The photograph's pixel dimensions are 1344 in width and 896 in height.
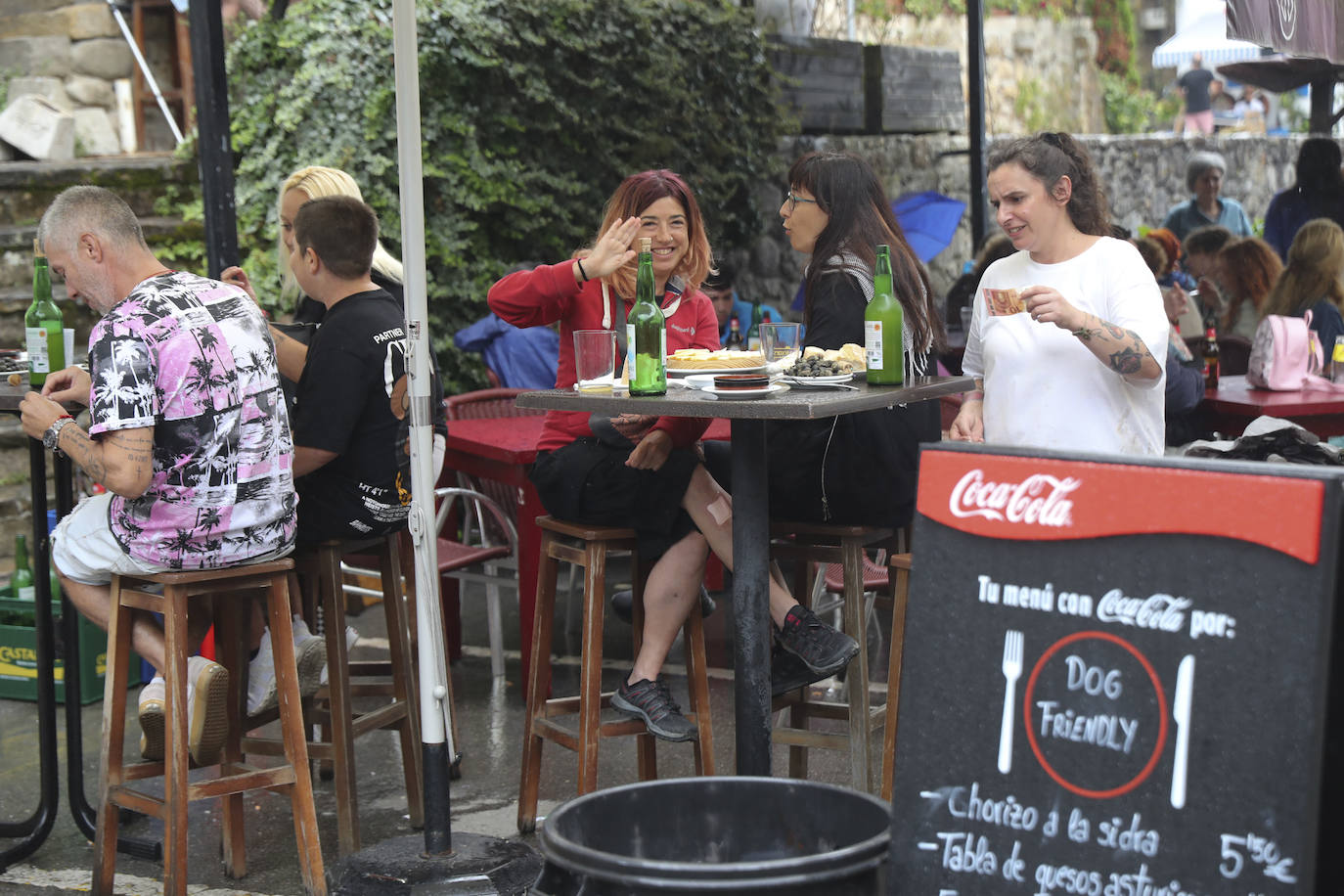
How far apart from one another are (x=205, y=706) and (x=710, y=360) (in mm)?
1411

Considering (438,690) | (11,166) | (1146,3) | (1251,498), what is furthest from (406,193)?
(1146,3)

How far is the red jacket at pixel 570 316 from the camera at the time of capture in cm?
356

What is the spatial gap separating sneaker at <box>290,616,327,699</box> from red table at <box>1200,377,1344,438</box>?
2.99 meters

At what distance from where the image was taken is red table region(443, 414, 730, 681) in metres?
4.71

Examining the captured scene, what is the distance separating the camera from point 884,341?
3.01m

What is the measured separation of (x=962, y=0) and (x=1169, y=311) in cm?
973

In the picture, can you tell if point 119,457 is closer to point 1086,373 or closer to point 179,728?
point 179,728

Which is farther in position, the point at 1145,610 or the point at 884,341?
the point at 884,341

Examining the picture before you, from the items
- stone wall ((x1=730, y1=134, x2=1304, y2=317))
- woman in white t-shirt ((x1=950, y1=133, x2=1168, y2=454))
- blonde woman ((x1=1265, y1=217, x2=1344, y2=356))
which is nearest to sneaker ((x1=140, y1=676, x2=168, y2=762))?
woman in white t-shirt ((x1=950, y1=133, x2=1168, y2=454))

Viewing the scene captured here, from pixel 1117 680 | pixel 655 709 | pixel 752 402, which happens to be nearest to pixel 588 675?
pixel 655 709

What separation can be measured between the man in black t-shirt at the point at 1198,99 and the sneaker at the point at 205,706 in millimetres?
18348

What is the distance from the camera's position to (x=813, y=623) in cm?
349

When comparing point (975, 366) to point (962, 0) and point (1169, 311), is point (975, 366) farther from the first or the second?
point (962, 0)

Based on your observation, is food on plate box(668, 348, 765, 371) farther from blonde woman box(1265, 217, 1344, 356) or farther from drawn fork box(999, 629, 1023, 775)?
blonde woman box(1265, 217, 1344, 356)
